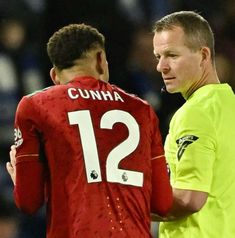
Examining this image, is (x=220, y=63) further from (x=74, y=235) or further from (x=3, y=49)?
(x=74, y=235)

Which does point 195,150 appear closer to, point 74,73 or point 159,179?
point 159,179

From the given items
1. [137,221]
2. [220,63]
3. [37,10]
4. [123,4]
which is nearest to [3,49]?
[37,10]

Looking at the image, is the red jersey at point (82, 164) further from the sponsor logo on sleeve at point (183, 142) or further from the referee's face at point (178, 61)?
the referee's face at point (178, 61)

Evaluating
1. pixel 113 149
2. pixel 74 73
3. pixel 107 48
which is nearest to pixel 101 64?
pixel 74 73

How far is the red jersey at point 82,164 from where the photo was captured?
3291mm

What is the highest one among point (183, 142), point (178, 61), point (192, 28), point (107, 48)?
point (192, 28)

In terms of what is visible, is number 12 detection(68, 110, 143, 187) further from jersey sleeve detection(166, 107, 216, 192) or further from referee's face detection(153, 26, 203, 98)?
referee's face detection(153, 26, 203, 98)

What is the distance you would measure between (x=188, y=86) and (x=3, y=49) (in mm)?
3334

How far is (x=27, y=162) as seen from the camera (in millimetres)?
3281

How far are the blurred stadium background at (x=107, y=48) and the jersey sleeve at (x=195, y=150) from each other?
304cm

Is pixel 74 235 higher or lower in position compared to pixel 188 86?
lower

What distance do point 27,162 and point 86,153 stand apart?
0.23 metres

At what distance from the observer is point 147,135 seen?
347cm

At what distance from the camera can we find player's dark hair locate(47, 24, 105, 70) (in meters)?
3.41
